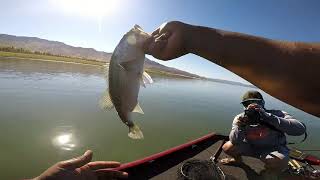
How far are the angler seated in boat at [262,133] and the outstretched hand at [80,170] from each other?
4.41 meters

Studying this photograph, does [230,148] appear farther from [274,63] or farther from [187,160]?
[274,63]

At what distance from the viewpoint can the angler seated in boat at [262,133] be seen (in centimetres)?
683

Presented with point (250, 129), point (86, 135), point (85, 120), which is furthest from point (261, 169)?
point (85, 120)

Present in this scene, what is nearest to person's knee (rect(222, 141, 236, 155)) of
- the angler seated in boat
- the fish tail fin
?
the angler seated in boat

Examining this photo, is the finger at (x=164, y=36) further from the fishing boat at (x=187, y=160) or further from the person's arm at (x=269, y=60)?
the fishing boat at (x=187, y=160)

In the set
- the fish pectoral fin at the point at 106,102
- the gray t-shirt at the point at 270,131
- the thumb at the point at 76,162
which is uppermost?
the fish pectoral fin at the point at 106,102

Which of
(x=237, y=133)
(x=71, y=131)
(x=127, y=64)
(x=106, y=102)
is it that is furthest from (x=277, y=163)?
(x=71, y=131)

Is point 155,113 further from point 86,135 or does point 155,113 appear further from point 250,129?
point 250,129

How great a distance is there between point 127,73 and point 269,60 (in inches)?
45.7

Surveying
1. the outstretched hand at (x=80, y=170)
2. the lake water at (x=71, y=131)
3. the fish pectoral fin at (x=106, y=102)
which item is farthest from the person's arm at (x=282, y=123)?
the lake water at (x=71, y=131)

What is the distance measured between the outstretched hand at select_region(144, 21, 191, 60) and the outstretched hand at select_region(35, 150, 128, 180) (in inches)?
63.6

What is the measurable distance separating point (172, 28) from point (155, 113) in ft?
62.0

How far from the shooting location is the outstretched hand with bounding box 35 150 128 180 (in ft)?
10.2

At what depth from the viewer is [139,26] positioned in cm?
230
